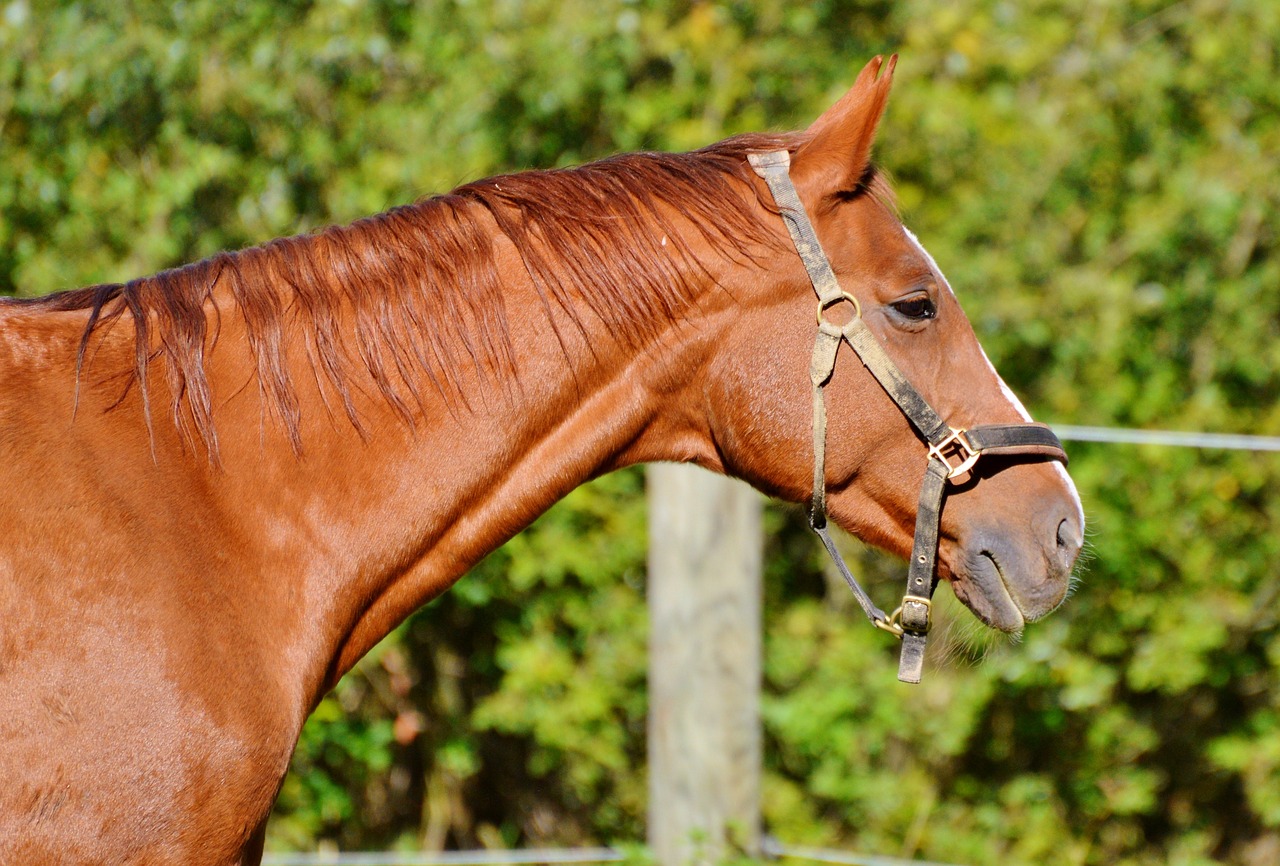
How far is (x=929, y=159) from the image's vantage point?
18.2ft

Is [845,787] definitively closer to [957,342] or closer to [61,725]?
[957,342]

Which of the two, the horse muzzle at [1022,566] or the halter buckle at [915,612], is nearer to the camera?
the horse muzzle at [1022,566]

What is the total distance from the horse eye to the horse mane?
0.30 metres

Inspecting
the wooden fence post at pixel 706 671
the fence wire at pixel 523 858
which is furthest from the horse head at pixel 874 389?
the fence wire at pixel 523 858

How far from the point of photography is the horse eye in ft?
7.47

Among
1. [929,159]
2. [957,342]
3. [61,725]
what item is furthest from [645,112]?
[61,725]

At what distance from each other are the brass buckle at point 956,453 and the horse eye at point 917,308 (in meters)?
0.24

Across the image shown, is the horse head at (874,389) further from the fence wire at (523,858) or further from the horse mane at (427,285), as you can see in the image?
the fence wire at (523,858)

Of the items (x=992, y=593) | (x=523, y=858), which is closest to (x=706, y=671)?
(x=523, y=858)

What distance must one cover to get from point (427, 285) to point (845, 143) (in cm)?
86

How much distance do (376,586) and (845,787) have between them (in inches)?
149

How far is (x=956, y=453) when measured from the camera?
2.28 m

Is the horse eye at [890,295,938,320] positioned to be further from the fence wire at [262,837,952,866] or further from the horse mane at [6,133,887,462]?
the fence wire at [262,837,952,866]

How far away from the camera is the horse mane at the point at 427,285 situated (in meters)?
2.09
